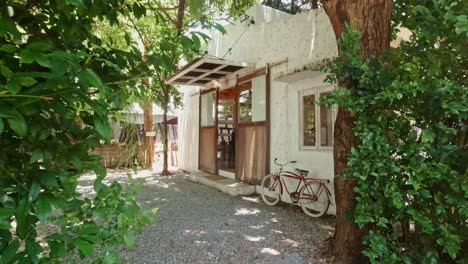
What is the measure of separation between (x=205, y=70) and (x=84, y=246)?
24.9 ft

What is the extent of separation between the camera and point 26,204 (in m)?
1.04

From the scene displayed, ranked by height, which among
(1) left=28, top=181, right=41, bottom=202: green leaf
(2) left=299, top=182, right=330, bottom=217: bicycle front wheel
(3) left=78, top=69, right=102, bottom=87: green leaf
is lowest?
(2) left=299, top=182, right=330, bottom=217: bicycle front wheel

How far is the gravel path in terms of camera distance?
3795 millimetres

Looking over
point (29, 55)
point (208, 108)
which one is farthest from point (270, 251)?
point (208, 108)

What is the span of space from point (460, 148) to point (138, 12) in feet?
9.19

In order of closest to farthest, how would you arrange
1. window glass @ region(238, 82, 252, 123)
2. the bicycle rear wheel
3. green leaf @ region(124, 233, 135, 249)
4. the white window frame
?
green leaf @ region(124, 233, 135, 249)
the white window frame
the bicycle rear wheel
window glass @ region(238, 82, 252, 123)

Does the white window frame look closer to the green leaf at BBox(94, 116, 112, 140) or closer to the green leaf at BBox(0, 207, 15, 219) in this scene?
the green leaf at BBox(94, 116, 112, 140)

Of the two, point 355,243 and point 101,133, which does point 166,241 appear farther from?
point 101,133

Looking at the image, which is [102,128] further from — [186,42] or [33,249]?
[186,42]

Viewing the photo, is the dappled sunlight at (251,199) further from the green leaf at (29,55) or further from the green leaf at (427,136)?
the green leaf at (29,55)

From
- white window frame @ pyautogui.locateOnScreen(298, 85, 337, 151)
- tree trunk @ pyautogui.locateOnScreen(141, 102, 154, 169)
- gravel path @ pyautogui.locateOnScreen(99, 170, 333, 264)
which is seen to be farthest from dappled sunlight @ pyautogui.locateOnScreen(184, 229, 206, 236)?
tree trunk @ pyautogui.locateOnScreen(141, 102, 154, 169)

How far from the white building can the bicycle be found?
0.20 meters

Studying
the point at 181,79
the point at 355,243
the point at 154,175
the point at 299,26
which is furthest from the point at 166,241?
the point at 154,175

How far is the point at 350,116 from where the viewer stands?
3270mm
